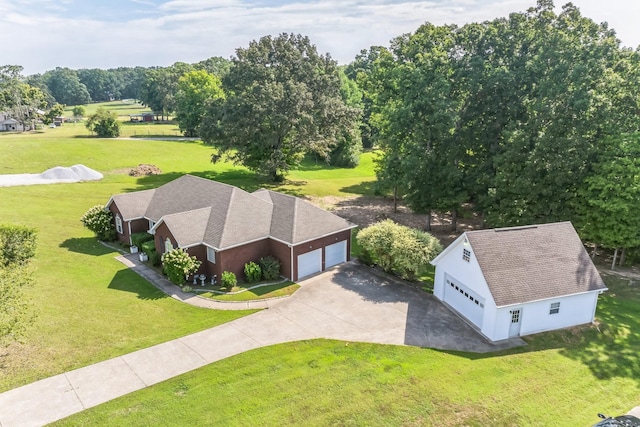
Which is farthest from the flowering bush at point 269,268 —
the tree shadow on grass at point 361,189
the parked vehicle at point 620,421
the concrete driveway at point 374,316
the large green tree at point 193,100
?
the large green tree at point 193,100

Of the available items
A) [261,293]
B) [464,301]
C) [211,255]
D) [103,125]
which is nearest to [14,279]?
[211,255]

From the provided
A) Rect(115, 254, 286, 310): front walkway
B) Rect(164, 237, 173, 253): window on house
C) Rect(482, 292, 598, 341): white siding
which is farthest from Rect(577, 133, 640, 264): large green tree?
Rect(164, 237, 173, 253): window on house

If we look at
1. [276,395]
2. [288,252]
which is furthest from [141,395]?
[288,252]

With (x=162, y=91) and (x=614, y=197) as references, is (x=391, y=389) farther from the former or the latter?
(x=162, y=91)

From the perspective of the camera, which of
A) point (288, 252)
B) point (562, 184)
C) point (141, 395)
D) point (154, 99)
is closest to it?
point (141, 395)

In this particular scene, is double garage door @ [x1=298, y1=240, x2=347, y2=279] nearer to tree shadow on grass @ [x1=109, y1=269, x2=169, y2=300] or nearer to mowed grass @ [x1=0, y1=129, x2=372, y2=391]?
mowed grass @ [x1=0, y1=129, x2=372, y2=391]

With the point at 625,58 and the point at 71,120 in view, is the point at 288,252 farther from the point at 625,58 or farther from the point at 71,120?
the point at 71,120
